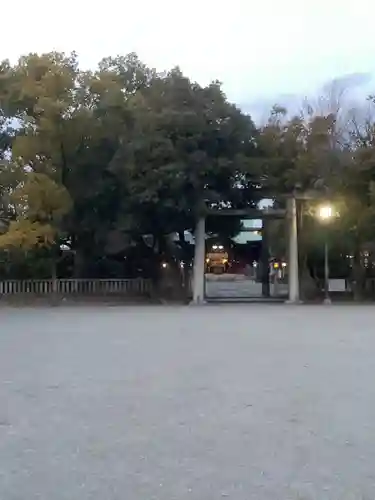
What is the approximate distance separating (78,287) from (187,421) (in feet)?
88.1

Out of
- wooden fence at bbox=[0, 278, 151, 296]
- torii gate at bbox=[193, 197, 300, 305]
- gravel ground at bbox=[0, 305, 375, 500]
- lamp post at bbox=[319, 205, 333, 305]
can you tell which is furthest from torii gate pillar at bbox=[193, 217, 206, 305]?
gravel ground at bbox=[0, 305, 375, 500]

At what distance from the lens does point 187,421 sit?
249 inches

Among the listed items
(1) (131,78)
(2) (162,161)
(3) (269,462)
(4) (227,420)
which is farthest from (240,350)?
(1) (131,78)

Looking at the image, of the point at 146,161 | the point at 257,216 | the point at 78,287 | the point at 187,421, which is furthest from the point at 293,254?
the point at 187,421

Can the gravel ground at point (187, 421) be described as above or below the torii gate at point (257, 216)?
below

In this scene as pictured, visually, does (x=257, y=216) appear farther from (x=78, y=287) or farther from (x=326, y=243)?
(x=78, y=287)

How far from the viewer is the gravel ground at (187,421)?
4441 millimetres

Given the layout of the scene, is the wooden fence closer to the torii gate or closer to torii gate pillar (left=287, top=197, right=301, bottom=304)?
the torii gate

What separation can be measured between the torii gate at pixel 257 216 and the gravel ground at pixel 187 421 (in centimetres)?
1813

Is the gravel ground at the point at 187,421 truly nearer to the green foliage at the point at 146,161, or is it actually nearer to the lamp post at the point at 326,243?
the green foliage at the point at 146,161

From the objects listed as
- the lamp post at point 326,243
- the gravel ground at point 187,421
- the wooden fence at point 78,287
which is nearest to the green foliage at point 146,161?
the lamp post at point 326,243

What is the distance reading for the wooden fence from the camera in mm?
32438

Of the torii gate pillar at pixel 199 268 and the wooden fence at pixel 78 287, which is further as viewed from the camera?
the wooden fence at pixel 78 287

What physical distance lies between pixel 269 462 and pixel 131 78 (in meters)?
30.9
